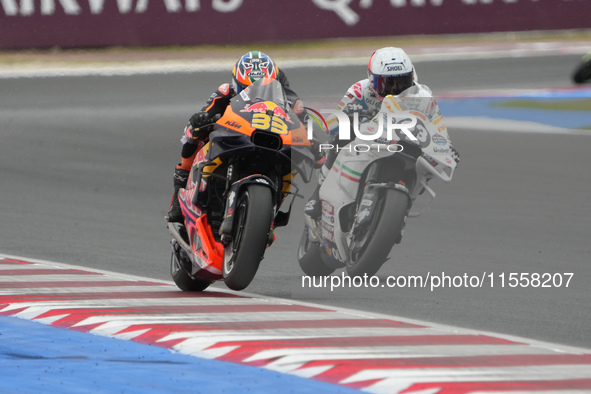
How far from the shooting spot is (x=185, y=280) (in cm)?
710

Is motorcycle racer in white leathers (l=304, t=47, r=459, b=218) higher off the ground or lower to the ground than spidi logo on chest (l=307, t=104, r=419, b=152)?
higher

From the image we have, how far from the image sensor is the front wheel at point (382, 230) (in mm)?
7023

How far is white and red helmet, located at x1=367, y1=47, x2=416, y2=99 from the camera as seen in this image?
7.38 metres

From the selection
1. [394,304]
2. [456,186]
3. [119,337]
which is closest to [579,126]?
[456,186]

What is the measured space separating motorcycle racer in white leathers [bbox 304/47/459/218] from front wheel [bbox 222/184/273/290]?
151 cm

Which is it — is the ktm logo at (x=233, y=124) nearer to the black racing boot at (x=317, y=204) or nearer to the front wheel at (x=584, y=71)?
the black racing boot at (x=317, y=204)

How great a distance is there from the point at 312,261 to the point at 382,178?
0.94m

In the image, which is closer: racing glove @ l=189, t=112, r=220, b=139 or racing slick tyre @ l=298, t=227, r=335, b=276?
racing glove @ l=189, t=112, r=220, b=139

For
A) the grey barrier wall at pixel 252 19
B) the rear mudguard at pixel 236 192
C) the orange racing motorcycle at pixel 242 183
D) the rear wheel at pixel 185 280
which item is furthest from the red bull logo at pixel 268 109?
the grey barrier wall at pixel 252 19

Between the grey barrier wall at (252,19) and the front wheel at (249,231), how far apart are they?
1425 centimetres

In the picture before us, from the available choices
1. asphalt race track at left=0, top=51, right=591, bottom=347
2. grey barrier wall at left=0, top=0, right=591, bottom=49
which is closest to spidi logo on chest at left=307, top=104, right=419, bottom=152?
asphalt race track at left=0, top=51, right=591, bottom=347

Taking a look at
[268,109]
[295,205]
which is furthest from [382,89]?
[295,205]

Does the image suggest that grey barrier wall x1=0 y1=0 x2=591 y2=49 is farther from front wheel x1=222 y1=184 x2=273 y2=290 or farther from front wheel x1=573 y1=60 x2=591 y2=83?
front wheel x1=222 y1=184 x2=273 y2=290

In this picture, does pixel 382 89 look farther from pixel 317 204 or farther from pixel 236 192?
pixel 236 192
